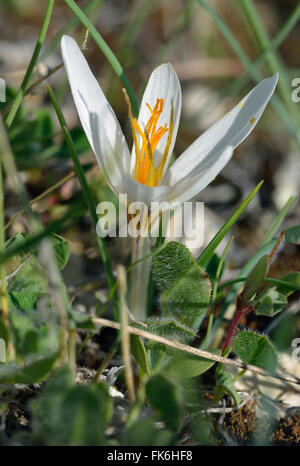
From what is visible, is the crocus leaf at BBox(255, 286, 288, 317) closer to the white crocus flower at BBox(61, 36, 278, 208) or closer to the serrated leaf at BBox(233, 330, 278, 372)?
the serrated leaf at BBox(233, 330, 278, 372)

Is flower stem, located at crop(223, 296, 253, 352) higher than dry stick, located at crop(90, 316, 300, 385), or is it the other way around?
flower stem, located at crop(223, 296, 253, 352)

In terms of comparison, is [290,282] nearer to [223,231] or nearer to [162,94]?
[223,231]

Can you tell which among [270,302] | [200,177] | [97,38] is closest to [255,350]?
[270,302]

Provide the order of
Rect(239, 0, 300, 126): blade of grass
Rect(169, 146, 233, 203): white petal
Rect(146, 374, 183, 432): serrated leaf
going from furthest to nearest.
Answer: Rect(239, 0, 300, 126): blade of grass → Rect(169, 146, 233, 203): white petal → Rect(146, 374, 183, 432): serrated leaf

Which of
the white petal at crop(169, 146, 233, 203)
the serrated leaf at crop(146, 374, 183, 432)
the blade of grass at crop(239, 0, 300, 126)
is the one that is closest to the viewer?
the serrated leaf at crop(146, 374, 183, 432)

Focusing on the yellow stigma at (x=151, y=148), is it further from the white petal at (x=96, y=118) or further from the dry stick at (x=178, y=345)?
the dry stick at (x=178, y=345)

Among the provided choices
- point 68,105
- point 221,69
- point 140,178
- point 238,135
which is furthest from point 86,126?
point 221,69

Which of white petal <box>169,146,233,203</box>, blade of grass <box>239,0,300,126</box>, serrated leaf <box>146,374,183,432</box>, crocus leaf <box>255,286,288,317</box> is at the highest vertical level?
blade of grass <box>239,0,300,126</box>

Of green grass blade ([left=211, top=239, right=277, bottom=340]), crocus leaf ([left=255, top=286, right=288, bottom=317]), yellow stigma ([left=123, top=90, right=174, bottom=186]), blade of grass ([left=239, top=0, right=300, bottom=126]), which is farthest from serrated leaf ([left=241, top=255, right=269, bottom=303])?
blade of grass ([left=239, top=0, right=300, bottom=126])
